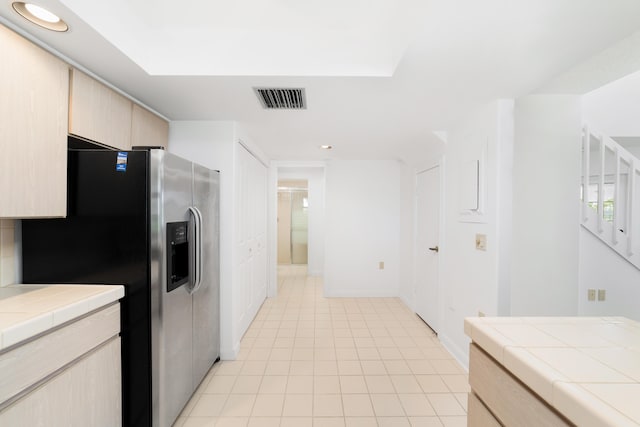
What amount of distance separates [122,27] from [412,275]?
3.83 m

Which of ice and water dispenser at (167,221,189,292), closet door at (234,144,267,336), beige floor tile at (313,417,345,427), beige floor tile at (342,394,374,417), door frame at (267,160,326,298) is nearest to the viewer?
ice and water dispenser at (167,221,189,292)

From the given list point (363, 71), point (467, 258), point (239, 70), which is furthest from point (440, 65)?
point (467, 258)

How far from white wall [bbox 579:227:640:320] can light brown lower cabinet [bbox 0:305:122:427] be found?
4486mm

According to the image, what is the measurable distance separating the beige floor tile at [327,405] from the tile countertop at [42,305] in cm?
144

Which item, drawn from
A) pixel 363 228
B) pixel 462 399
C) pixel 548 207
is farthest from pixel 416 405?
pixel 363 228

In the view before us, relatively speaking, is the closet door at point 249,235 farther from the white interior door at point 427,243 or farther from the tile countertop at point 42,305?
the white interior door at point 427,243

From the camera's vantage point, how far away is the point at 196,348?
1.97 m

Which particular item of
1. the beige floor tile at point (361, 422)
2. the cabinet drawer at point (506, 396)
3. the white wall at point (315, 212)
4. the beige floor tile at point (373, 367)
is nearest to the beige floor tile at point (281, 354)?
the beige floor tile at point (373, 367)

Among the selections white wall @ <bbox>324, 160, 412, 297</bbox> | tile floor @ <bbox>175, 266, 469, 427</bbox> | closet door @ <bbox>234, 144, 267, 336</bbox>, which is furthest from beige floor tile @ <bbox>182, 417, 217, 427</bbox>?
white wall @ <bbox>324, 160, 412, 297</bbox>

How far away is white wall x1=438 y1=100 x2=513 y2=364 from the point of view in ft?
6.75

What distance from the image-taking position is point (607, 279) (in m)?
3.12

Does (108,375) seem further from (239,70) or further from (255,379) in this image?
(239,70)

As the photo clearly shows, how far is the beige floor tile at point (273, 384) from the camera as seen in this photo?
2.05 metres

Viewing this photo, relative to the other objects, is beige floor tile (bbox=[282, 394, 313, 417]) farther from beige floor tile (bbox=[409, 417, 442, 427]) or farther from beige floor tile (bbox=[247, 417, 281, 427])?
beige floor tile (bbox=[409, 417, 442, 427])
